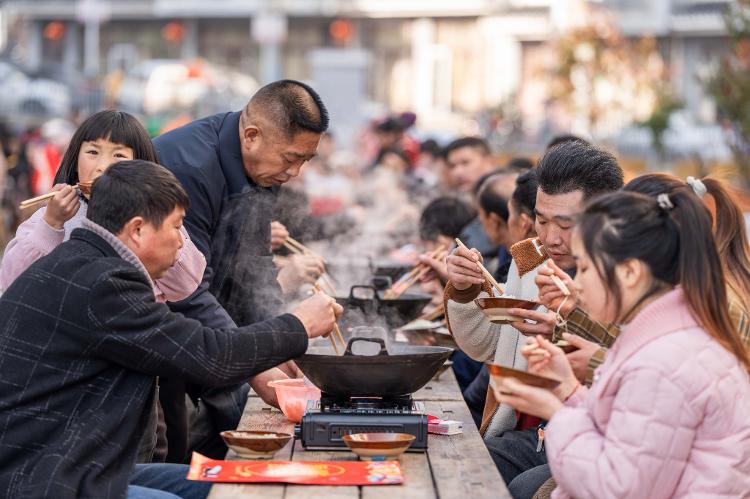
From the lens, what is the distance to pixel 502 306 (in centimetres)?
347

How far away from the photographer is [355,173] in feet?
43.3

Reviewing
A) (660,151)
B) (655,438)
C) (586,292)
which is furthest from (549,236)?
(660,151)

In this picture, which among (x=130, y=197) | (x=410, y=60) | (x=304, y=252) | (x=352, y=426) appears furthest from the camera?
(x=410, y=60)

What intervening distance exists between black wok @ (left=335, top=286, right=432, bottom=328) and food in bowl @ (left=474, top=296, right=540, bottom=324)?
134 centimetres

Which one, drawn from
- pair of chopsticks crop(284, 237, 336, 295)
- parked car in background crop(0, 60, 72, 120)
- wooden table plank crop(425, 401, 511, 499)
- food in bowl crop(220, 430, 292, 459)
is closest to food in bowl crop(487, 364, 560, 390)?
wooden table plank crop(425, 401, 511, 499)

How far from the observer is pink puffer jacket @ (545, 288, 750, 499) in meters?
2.50

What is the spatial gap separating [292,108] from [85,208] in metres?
1.01

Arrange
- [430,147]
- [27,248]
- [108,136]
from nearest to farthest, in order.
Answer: [27,248], [108,136], [430,147]

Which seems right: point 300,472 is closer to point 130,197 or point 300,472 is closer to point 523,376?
point 523,376

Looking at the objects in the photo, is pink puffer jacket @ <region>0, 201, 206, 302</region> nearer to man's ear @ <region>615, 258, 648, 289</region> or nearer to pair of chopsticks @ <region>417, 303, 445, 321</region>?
man's ear @ <region>615, 258, 648, 289</region>

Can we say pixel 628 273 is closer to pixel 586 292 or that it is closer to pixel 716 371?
pixel 586 292

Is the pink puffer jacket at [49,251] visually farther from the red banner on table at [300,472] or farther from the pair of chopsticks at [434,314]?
the pair of chopsticks at [434,314]

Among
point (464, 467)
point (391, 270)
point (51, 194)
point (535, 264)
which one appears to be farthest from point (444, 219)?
point (464, 467)

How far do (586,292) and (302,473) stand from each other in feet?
2.72
